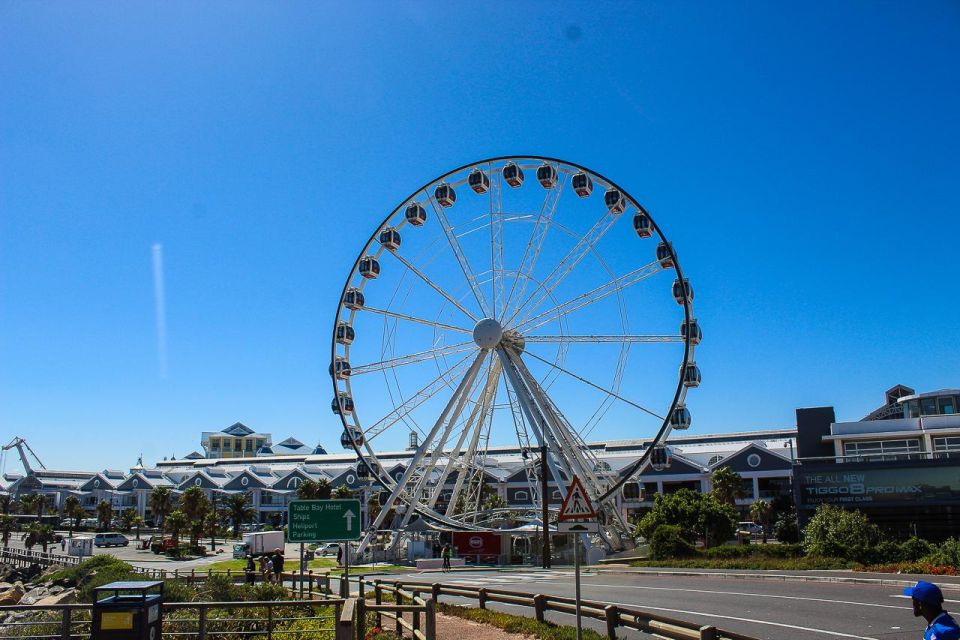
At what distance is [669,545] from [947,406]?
34.7 meters

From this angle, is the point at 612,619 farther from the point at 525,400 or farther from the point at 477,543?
the point at 477,543

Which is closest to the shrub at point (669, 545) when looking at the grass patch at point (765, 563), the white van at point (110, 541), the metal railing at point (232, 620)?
the grass patch at point (765, 563)

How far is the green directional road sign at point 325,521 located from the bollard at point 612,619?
4.85m

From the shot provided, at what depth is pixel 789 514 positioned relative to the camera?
2259 inches

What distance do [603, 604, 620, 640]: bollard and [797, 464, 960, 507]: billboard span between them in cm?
3088

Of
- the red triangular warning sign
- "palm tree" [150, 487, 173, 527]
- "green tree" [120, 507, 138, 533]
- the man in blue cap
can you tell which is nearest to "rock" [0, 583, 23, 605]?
the red triangular warning sign

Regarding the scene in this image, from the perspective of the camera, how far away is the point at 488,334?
4066 cm

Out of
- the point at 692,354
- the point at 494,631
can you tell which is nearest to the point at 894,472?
the point at 692,354

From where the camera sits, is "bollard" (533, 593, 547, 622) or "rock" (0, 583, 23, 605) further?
"rock" (0, 583, 23, 605)

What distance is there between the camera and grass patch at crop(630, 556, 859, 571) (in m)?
28.4

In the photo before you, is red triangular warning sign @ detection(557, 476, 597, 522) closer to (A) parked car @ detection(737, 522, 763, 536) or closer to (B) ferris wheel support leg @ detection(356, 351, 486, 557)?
(B) ferris wheel support leg @ detection(356, 351, 486, 557)

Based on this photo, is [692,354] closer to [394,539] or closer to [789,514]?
[394,539]

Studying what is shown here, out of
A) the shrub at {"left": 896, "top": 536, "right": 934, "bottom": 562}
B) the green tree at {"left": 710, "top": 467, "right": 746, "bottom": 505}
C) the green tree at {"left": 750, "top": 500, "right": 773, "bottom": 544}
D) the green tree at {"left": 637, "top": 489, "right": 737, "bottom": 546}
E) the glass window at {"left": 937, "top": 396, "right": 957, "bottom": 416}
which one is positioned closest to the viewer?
the shrub at {"left": 896, "top": 536, "right": 934, "bottom": 562}

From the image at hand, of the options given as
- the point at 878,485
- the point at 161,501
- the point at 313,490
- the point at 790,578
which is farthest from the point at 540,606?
the point at 161,501
